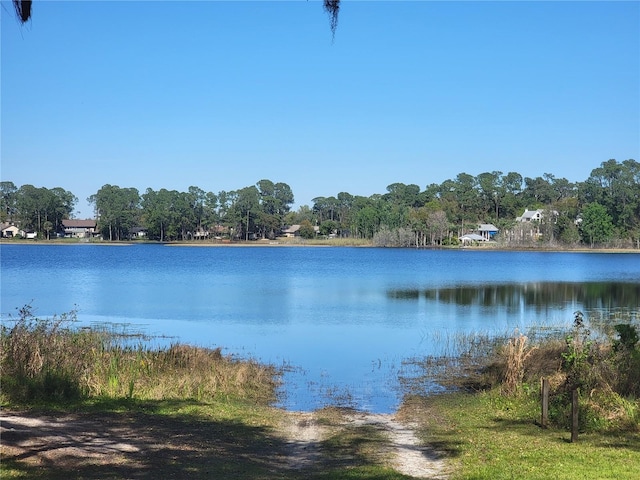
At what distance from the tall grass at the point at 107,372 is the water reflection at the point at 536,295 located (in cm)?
2799

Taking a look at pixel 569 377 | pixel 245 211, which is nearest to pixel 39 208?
pixel 245 211

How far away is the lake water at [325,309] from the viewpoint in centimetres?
2492

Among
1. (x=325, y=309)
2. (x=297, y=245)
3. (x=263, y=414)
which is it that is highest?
(x=297, y=245)

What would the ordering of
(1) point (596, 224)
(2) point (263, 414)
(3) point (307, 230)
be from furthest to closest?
(3) point (307, 230)
(1) point (596, 224)
(2) point (263, 414)

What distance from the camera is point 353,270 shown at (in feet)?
269

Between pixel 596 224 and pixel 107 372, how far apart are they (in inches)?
6020

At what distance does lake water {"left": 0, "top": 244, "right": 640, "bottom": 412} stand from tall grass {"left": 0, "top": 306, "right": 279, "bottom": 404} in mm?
1631

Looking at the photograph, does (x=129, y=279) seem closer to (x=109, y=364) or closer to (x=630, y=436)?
(x=109, y=364)

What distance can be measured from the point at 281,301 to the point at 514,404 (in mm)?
30767

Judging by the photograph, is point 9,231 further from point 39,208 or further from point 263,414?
point 263,414

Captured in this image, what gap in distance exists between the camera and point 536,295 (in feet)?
170

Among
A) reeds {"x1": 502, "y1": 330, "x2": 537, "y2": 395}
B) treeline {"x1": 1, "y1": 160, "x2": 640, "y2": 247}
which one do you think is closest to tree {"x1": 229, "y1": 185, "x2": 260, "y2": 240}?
treeline {"x1": 1, "y1": 160, "x2": 640, "y2": 247}

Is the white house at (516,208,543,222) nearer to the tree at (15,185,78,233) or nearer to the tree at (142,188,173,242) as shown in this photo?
the tree at (142,188,173,242)

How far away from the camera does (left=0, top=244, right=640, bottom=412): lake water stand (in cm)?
2492
